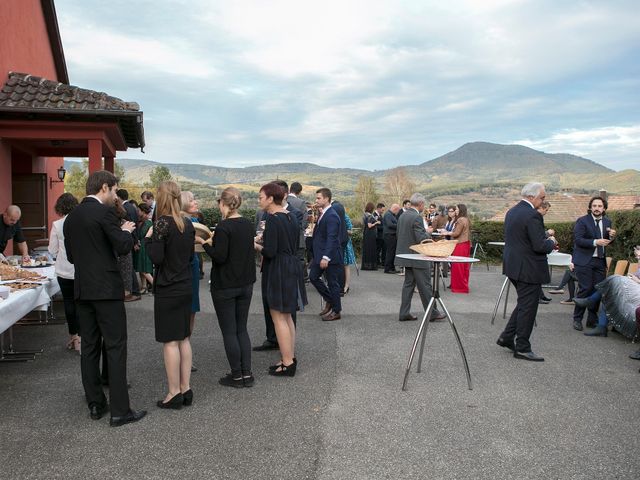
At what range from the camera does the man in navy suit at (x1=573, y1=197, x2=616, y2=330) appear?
7.94m

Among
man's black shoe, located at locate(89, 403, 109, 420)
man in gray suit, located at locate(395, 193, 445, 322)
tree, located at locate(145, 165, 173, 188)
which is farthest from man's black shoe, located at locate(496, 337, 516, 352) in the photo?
tree, located at locate(145, 165, 173, 188)

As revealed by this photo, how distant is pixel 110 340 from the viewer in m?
4.20

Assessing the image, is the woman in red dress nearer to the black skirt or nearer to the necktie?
the necktie

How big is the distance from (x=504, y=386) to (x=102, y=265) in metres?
3.85

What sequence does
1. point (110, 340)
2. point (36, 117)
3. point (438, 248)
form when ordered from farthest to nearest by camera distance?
1. point (36, 117)
2. point (438, 248)
3. point (110, 340)

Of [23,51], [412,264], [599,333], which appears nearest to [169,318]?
[412,264]

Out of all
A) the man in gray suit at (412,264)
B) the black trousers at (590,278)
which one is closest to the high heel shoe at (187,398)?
the man in gray suit at (412,264)

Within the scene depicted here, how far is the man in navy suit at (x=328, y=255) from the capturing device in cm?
775

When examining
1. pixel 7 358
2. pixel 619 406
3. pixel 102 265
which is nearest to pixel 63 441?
pixel 102 265

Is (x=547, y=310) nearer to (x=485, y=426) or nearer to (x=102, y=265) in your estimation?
(x=485, y=426)

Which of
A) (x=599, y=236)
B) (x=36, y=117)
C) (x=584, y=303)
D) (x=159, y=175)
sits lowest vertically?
(x=584, y=303)

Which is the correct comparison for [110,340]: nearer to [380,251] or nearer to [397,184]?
[380,251]

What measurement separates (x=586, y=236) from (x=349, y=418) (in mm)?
5412

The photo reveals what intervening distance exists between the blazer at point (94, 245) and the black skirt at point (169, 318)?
1.34ft
